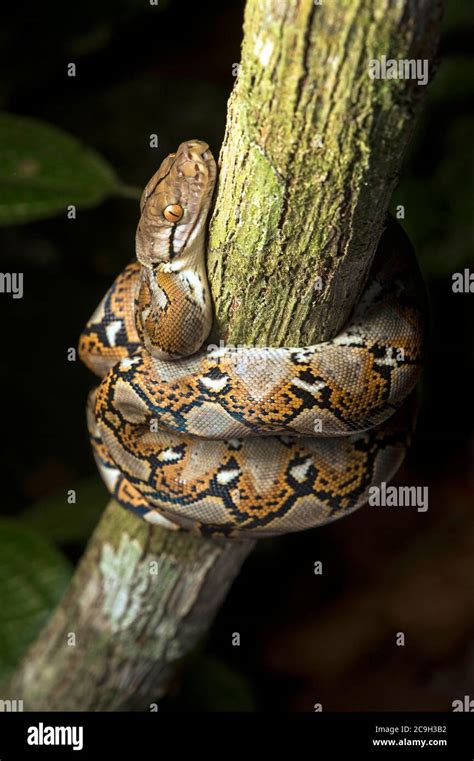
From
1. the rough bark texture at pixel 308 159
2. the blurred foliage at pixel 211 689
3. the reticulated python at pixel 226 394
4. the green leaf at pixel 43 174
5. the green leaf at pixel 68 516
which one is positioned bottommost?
the blurred foliage at pixel 211 689

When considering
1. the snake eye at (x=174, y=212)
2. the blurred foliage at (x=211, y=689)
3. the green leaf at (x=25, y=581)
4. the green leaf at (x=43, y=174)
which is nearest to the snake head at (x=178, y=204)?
the snake eye at (x=174, y=212)

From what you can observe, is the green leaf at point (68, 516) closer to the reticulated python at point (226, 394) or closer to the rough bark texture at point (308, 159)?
the reticulated python at point (226, 394)

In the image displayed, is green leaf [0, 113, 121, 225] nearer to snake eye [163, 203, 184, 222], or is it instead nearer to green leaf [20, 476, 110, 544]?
snake eye [163, 203, 184, 222]

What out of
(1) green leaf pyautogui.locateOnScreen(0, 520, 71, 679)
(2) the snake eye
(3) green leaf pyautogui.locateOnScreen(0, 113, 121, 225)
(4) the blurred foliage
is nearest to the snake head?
(2) the snake eye

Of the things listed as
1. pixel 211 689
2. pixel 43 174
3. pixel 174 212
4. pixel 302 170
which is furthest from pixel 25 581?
pixel 302 170

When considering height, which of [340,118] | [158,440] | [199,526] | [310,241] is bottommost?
[199,526]

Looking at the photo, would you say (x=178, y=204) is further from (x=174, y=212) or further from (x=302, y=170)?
(x=302, y=170)

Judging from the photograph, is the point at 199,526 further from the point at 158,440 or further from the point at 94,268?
the point at 94,268

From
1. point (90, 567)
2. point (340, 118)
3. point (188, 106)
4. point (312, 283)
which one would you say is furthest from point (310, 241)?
point (188, 106)
